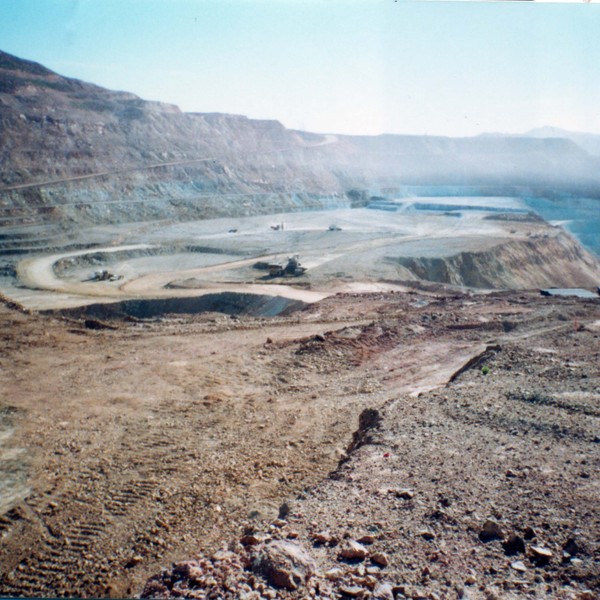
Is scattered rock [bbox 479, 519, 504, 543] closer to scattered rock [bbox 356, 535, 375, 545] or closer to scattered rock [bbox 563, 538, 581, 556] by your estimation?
scattered rock [bbox 563, 538, 581, 556]

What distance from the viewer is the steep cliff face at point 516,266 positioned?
30828mm

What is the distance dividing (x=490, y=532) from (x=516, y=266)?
3288cm

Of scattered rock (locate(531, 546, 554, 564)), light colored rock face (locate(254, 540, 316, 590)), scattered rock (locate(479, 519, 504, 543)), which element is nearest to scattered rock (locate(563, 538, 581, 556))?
scattered rock (locate(531, 546, 554, 564))

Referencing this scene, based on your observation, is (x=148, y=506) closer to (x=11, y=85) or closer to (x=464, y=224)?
(x=11, y=85)

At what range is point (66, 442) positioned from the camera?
8.07m

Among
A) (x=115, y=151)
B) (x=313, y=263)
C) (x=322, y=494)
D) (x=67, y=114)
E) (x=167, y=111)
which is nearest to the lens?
(x=322, y=494)

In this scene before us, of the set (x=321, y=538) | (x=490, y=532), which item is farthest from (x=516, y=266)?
(x=321, y=538)

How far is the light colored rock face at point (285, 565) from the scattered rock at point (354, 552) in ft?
0.86

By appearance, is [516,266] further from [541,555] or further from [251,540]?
[251,540]

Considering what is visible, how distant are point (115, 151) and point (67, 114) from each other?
4728 millimetres

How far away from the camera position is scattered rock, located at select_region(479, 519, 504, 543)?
15.0 feet

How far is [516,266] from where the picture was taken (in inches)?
1385

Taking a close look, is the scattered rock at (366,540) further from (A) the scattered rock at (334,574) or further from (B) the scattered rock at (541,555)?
(B) the scattered rock at (541,555)

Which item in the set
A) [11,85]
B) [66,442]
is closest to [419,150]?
[11,85]
